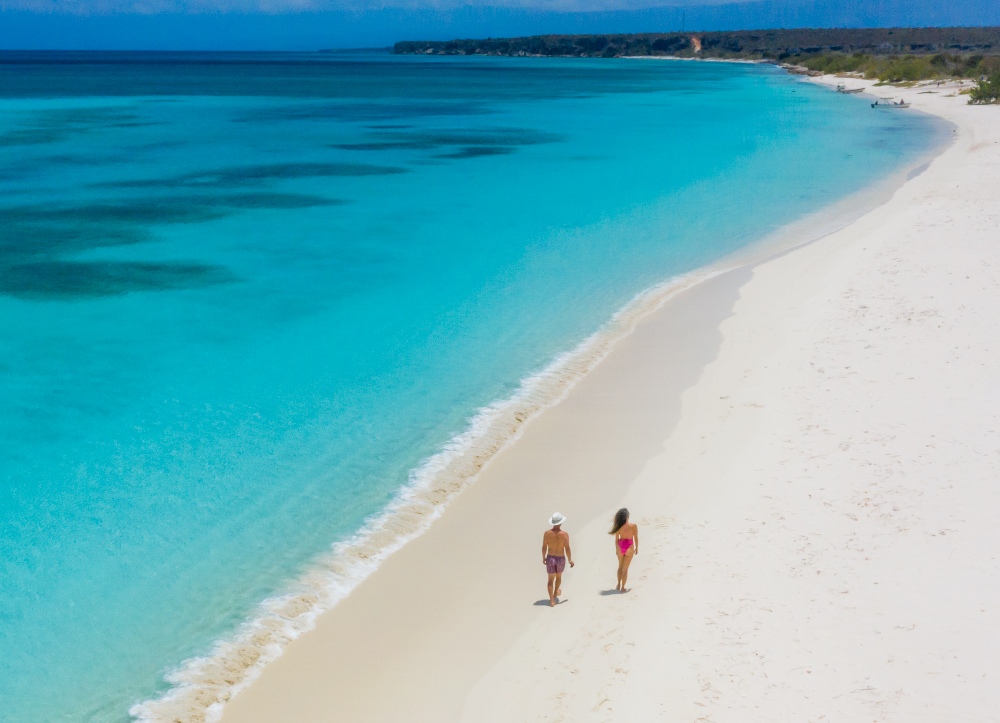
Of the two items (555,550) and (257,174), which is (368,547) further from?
(257,174)

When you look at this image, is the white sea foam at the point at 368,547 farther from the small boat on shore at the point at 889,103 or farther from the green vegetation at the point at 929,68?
the green vegetation at the point at 929,68

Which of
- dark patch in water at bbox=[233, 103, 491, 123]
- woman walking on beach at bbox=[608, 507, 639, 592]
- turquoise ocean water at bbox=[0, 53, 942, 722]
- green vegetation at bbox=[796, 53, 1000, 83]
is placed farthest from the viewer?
green vegetation at bbox=[796, 53, 1000, 83]

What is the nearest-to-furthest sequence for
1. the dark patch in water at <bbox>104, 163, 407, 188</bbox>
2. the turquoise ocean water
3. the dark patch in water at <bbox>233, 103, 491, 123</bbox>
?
1. the turquoise ocean water
2. the dark patch in water at <bbox>104, 163, 407, 188</bbox>
3. the dark patch in water at <bbox>233, 103, 491, 123</bbox>

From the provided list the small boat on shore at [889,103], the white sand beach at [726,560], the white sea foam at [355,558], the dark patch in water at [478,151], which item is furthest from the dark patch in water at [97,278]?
the small boat on shore at [889,103]

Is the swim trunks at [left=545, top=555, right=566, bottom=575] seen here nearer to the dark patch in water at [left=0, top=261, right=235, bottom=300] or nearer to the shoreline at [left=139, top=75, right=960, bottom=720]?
the shoreline at [left=139, top=75, right=960, bottom=720]

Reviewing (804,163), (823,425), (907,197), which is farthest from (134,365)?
(804,163)

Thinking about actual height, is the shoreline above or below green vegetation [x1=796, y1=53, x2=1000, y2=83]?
below

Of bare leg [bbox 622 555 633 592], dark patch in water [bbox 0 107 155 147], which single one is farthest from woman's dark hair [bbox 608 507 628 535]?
dark patch in water [bbox 0 107 155 147]
